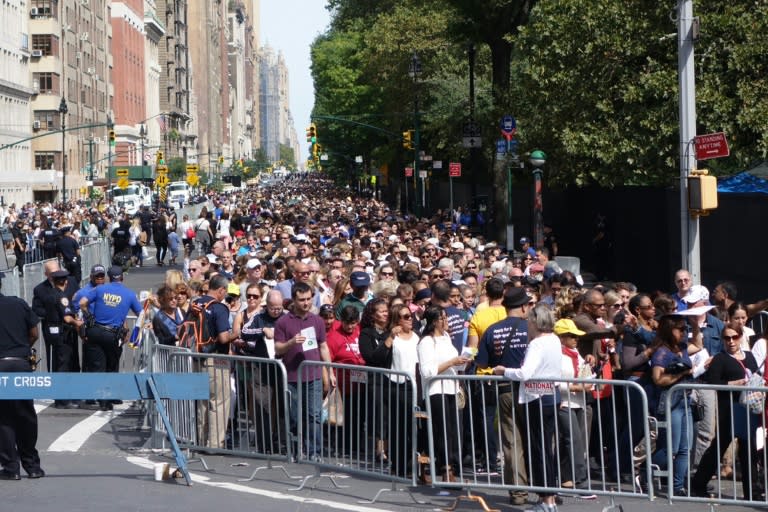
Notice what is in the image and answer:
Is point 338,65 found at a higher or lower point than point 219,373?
higher

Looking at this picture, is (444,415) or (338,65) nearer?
(444,415)

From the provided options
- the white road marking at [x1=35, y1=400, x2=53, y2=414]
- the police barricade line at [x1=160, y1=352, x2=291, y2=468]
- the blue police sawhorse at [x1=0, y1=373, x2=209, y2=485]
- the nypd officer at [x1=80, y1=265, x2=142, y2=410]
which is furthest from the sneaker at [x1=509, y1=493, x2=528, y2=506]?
the white road marking at [x1=35, y1=400, x2=53, y2=414]

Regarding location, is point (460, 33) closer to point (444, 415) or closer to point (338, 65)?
point (444, 415)

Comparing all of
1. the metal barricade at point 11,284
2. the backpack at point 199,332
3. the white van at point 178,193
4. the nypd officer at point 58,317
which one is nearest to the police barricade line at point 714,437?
the backpack at point 199,332

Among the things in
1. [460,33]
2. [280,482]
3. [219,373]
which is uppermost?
[460,33]

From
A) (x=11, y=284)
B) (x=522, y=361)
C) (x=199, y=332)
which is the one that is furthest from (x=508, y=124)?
(x=522, y=361)

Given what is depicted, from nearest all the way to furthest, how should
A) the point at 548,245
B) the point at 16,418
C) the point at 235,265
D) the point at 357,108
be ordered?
the point at 16,418, the point at 235,265, the point at 548,245, the point at 357,108

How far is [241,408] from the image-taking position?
Answer: 12266mm

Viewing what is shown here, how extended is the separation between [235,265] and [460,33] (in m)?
20.6

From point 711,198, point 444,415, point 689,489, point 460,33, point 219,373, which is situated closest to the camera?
point 689,489

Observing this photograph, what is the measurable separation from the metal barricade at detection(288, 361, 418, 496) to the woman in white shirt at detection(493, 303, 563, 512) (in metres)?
0.93

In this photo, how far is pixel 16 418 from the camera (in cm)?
1120

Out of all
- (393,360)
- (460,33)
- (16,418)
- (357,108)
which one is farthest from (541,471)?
(357,108)

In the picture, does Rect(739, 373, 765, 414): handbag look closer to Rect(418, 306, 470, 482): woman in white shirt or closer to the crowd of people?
the crowd of people
